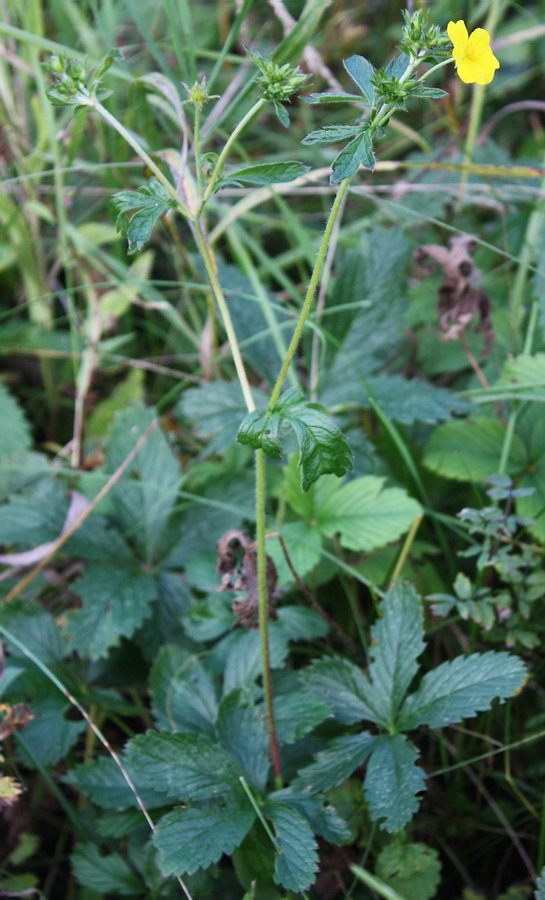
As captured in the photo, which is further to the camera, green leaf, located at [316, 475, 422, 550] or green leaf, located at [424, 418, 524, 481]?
green leaf, located at [424, 418, 524, 481]

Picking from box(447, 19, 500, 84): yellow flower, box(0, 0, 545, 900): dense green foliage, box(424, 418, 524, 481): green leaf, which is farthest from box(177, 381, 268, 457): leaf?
box(447, 19, 500, 84): yellow flower

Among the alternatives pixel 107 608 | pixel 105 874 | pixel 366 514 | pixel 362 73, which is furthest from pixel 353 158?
pixel 105 874

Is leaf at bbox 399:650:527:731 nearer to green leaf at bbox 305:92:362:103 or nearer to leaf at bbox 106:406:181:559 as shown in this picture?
leaf at bbox 106:406:181:559

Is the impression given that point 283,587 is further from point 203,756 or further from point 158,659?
point 203,756

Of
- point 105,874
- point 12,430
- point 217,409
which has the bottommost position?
point 105,874

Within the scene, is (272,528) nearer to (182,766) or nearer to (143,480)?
(143,480)

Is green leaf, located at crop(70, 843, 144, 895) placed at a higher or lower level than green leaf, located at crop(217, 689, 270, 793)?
lower

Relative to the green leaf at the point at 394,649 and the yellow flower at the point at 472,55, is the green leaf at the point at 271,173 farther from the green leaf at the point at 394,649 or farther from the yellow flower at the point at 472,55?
the green leaf at the point at 394,649
